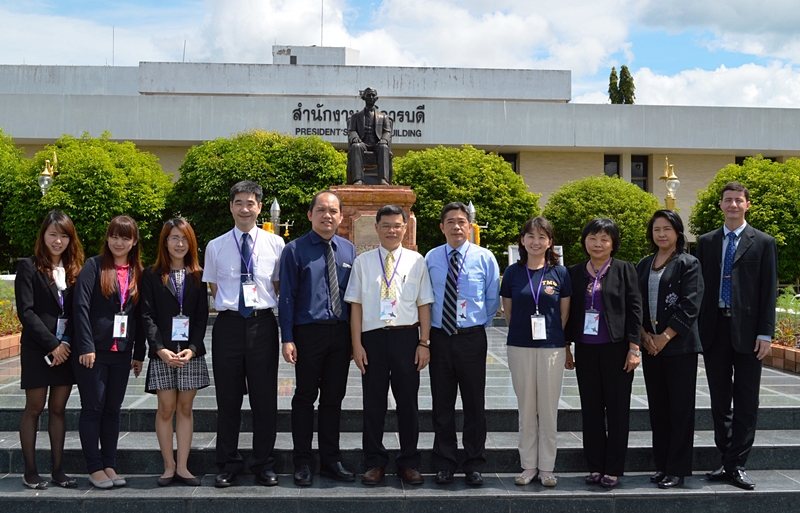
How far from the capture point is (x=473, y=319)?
14.0ft

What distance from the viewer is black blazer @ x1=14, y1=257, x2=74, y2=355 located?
4.11 metres

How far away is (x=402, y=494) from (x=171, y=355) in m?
1.61

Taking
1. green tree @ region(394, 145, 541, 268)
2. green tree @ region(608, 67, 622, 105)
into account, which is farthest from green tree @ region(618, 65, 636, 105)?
green tree @ region(394, 145, 541, 268)

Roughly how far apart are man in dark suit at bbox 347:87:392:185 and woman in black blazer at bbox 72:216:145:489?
7606 mm

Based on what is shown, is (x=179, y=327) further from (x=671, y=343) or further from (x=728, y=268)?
(x=728, y=268)

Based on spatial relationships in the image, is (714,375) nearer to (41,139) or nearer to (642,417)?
(642,417)

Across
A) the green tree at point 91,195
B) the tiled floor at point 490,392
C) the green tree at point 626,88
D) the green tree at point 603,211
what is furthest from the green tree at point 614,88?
the tiled floor at point 490,392

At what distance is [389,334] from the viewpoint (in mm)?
4254

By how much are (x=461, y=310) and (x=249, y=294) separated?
1294 millimetres

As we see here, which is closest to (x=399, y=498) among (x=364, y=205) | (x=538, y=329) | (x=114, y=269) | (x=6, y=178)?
(x=538, y=329)

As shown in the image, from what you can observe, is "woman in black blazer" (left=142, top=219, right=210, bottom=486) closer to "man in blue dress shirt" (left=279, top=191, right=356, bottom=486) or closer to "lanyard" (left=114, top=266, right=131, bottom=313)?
"lanyard" (left=114, top=266, right=131, bottom=313)

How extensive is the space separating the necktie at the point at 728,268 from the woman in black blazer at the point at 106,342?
3679 mm

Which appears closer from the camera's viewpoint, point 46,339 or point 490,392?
point 46,339

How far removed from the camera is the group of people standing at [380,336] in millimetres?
4191
